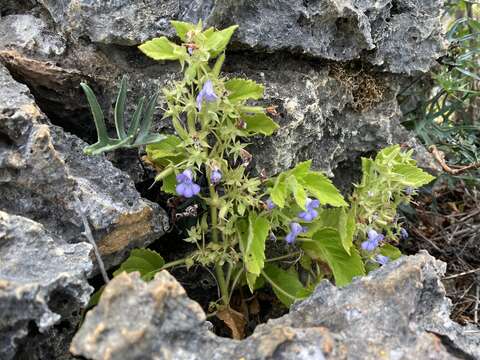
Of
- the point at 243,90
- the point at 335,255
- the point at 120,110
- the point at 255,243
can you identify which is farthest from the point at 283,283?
the point at 120,110

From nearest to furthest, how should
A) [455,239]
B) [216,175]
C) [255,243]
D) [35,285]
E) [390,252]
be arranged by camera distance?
[35,285] < [216,175] < [255,243] < [390,252] < [455,239]

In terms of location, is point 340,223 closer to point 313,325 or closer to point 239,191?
point 239,191

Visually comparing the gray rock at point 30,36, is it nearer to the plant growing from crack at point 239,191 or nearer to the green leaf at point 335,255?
the plant growing from crack at point 239,191

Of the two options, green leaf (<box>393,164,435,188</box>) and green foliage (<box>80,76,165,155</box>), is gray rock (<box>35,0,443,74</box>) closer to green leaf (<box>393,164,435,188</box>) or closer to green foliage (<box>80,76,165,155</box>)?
green foliage (<box>80,76,165,155</box>)

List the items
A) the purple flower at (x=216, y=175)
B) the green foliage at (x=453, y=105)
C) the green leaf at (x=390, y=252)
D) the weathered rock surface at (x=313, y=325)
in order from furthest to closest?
the green foliage at (x=453, y=105)
the green leaf at (x=390, y=252)
the purple flower at (x=216, y=175)
the weathered rock surface at (x=313, y=325)

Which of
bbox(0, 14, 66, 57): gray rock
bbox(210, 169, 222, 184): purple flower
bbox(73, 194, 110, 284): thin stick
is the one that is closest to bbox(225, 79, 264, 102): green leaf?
bbox(210, 169, 222, 184): purple flower

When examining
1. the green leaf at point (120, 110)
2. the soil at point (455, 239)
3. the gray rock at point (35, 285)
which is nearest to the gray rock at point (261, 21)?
the green leaf at point (120, 110)

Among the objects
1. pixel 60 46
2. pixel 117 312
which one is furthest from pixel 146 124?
pixel 117 312
